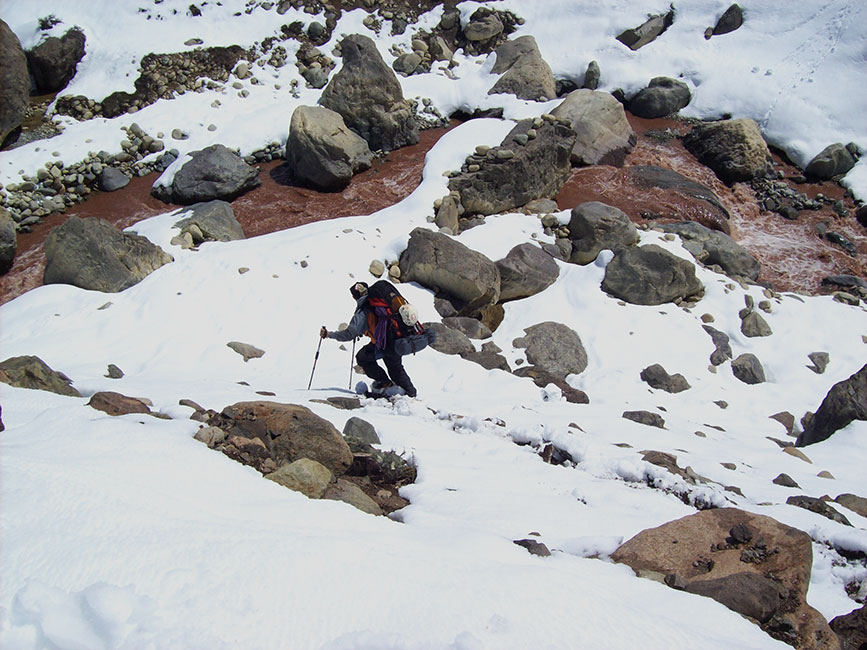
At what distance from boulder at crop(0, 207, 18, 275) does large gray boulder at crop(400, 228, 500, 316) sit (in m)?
7.99

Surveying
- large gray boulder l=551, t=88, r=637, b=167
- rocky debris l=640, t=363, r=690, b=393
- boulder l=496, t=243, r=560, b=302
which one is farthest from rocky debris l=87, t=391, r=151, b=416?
large gray boulder l=551, t=88, r=637, b=167

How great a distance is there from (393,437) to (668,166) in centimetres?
1519

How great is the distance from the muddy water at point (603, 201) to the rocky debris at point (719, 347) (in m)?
3.98

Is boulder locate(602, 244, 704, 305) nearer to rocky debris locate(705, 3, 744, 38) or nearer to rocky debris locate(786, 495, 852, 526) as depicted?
rocky debris locate(786, 495, 852, 526)

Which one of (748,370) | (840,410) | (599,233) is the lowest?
(748,370)

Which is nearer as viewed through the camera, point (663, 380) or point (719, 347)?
point (663, 380)

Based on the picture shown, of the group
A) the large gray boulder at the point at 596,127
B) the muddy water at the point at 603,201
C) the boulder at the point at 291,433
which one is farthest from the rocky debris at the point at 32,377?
the large gray boulder at the point at 596,127

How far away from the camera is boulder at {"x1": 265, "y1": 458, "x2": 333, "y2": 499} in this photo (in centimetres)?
406

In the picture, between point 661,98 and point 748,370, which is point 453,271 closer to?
point 748,370

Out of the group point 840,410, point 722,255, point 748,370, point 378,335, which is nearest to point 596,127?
point 722,255

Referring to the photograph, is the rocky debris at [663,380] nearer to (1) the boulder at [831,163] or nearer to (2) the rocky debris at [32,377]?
(2) the rocky debris at [32,377]

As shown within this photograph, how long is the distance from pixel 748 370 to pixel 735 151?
33.4 ft

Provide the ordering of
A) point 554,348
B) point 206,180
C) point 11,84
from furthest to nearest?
point 11,84, point 206,180, point 554,348

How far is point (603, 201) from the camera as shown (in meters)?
15.4
